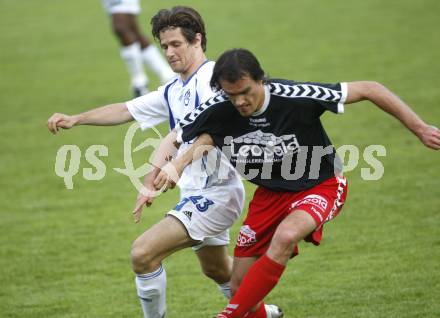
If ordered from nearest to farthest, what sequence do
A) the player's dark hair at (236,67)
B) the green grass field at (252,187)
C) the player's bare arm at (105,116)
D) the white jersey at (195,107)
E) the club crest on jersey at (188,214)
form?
1. the player's dark hair at (236,67)
2. the club crest on jersey at (188,214)
3. the white jersey at (195,107)
4. the player's bare arm at (105,116)
5. the green grass field at (252,187)

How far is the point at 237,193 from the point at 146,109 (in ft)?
2.85

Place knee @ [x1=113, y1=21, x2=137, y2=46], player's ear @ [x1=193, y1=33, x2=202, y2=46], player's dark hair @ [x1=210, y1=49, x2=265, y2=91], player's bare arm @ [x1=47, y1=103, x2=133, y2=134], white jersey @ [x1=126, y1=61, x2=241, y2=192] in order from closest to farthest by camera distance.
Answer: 1. player's dark hair @ [x1=210, y1=49, x2=265, y2=91]
2. white jersey @ [x1=126, y1=61, x2=241, y2=192]
3. player's ear @ [x1=193, y1=33, x2=202, y2=46]
4. player's bare arm @ [x1=47, y1=103, x2=133, y2=134]
5. knee @ [x1=113, y1=21, x2=137, y2=46]

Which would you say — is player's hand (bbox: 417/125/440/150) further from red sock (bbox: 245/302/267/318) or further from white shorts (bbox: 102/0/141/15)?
white shorts (bbox: 102/0/141/15)

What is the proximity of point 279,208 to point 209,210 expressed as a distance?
51cm

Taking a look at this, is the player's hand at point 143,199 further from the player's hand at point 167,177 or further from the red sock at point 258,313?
the red sock at point 258,313

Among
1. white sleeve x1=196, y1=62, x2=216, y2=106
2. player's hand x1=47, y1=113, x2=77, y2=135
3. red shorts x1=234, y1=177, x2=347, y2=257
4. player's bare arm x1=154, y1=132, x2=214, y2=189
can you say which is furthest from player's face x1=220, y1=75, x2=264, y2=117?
player's hand x1=47, y1=113, x2=77, y2=135

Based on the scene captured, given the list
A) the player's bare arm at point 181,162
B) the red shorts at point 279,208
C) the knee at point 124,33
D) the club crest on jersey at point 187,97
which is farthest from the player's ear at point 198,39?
the knee at point 124,33

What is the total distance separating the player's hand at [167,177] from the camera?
493 cm

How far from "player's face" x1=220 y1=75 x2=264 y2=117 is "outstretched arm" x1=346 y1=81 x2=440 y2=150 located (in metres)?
0.54

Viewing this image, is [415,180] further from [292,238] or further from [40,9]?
[40,9]

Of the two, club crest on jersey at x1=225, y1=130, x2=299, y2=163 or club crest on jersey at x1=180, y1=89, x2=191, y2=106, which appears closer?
club crest on jersey at x1=225, y1=130, x2=299, y2=163

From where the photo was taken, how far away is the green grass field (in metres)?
6.53

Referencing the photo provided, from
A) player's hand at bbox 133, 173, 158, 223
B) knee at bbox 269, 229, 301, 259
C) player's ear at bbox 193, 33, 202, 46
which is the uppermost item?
player's ear at bbox 193, 33, 202, 46

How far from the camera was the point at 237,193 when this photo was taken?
5582 millimetres
